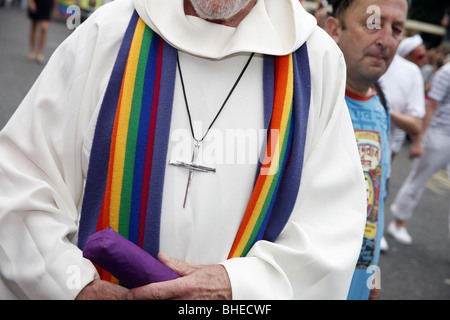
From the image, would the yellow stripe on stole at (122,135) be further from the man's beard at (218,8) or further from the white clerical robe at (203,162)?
the man's beard at (218,8)

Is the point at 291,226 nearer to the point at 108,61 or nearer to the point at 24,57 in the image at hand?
the point at 108,61

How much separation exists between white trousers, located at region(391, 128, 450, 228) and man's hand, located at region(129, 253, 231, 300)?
4.48m

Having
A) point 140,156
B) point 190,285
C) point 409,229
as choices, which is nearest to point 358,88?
point 140,156

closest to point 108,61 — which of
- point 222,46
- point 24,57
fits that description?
point 222,46

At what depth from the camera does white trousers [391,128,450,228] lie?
5551 mm

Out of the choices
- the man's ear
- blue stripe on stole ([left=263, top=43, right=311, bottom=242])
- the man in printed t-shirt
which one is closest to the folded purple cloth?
blue stripe on stole ([left=263, top=43, right=311, bottom=242])

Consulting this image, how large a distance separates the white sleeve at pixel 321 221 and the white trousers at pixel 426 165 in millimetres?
4065

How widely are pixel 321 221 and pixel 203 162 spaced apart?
1.37 feet

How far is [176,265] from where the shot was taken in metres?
1.64

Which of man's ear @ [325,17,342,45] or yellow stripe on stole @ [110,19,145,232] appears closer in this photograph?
yellow stripe on stole @ [110,19,145,232]

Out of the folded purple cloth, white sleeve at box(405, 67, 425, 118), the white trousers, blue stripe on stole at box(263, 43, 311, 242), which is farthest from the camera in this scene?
the white trousers

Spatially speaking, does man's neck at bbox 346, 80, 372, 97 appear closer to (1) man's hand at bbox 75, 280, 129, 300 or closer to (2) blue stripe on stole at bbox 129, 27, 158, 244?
(2) blue stripe on stole at bbox 129, 27, 158, 244

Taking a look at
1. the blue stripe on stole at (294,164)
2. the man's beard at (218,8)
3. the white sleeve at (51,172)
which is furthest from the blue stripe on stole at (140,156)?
the blue stripe on stole at (294,164)

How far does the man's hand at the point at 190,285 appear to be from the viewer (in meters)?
1.53
